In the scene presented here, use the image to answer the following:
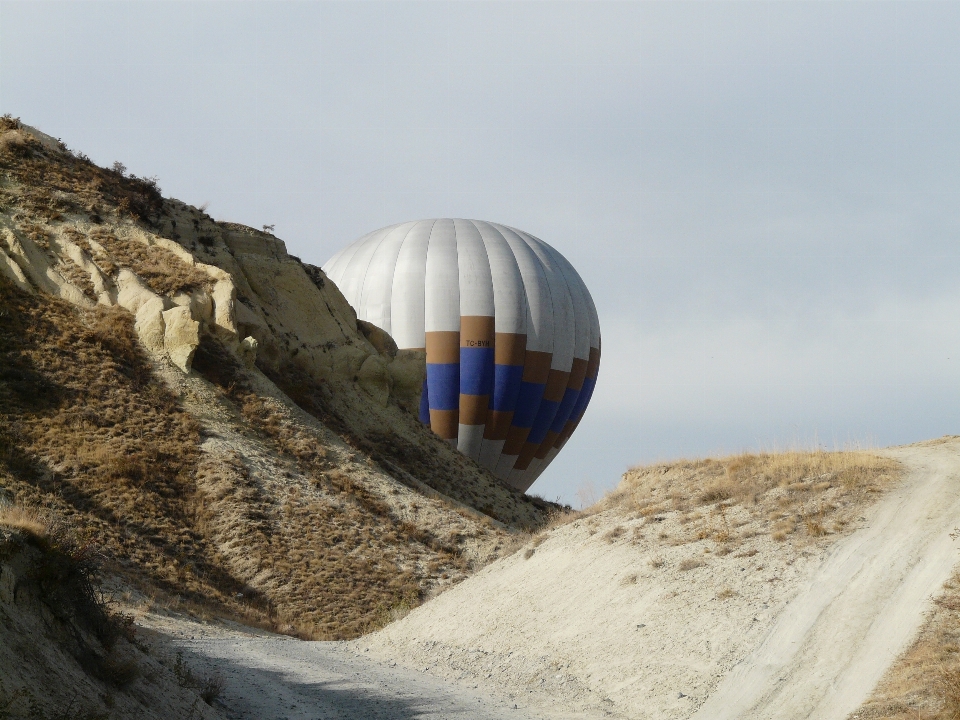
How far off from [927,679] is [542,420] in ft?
115

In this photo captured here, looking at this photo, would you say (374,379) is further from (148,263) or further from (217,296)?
(148,263)

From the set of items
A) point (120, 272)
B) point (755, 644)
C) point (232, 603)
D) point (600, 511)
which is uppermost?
point (120, 272)

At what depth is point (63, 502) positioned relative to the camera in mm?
24328

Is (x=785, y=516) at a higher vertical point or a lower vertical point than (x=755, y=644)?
higher

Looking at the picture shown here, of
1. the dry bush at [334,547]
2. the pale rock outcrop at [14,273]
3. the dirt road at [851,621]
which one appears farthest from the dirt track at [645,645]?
the pale rock outcrop at [14,273]

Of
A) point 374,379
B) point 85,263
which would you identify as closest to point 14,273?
point 85,263

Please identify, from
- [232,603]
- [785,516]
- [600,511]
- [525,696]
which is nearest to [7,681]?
[525,696]

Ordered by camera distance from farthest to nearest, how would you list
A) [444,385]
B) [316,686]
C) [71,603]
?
[444,385], [316,686], [71,603]

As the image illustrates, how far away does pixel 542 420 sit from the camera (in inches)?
1826

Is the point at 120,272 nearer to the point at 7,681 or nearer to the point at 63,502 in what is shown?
the point at 63,502

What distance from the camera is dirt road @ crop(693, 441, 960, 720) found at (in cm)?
1204

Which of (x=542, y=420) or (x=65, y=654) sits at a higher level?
(x=542, y=420)

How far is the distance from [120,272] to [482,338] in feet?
54.7

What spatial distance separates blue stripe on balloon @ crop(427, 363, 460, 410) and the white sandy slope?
2518 cm
